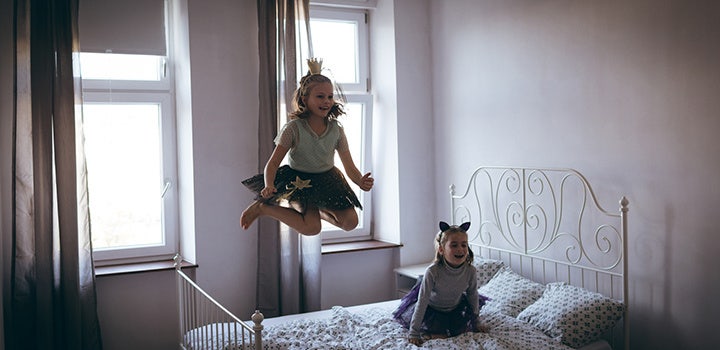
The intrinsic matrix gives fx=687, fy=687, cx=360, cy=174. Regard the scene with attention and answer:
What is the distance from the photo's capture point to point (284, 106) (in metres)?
4.05

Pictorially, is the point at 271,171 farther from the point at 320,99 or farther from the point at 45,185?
the point at 45,185

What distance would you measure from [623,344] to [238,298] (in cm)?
216

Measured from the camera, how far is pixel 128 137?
4.03m

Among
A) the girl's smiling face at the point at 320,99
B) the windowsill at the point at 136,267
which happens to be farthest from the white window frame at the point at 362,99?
the girl's smiling face at the point at 320,99

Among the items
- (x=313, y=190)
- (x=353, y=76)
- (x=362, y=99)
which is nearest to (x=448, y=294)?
(x=313, y=190)

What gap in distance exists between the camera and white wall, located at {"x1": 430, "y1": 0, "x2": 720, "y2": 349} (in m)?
2.84

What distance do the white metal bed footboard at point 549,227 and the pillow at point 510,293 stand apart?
0.16 metres

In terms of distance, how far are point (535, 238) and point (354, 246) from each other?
125cm

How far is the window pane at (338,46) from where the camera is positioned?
4.52 meters

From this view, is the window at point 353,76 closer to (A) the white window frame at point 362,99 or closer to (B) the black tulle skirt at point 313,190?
(A) the white window frame at point 362,99

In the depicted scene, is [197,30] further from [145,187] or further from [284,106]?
[145,187]

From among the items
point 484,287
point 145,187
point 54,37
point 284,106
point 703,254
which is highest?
point 54,37

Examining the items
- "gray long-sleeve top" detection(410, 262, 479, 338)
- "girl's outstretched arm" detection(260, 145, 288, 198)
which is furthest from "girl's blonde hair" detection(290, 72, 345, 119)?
"gray long-sleeve top" detection(410, 262, 479, 338)

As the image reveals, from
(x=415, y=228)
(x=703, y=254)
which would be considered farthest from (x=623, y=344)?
(x=415, y=228)
